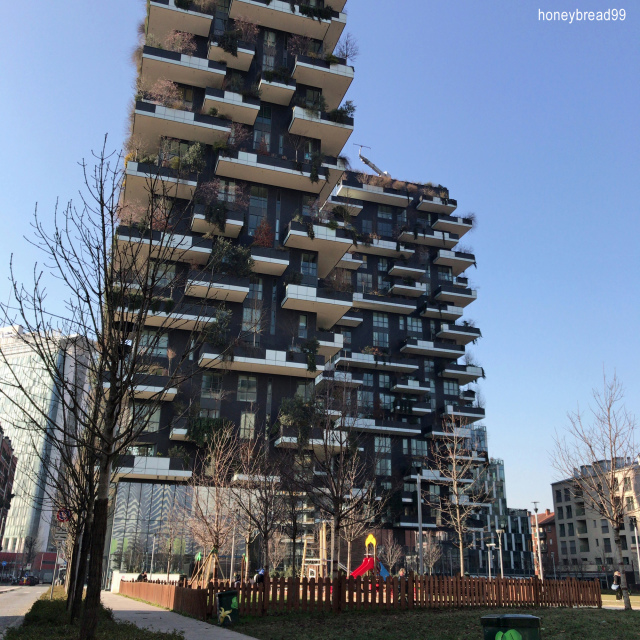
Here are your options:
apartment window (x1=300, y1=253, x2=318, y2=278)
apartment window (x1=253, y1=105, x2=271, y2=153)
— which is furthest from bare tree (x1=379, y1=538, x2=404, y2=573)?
apartment window (x1=253, y1=105, x2=271, y2=153)

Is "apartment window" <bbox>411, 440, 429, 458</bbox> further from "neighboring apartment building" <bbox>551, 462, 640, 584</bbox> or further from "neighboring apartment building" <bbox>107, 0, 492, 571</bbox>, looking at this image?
"neighboring apartment building" <bbox>551, 462, 640, 584</bbox>

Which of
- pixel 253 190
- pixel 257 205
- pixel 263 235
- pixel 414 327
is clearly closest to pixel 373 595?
pixel 263 235

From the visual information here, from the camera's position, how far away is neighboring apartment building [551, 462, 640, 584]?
8011 cm

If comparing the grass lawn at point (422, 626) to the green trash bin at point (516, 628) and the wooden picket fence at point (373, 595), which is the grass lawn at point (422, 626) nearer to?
the wooden picket fence at point (373, 595)

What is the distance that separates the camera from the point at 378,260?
268ft

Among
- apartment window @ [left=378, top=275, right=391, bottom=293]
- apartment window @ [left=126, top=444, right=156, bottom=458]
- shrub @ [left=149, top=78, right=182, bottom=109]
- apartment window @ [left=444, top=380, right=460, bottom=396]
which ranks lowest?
apartment window @ [left=126, top=444, right=156, bottom=458]

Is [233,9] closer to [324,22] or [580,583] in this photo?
[324,22]

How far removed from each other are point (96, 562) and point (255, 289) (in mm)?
41315

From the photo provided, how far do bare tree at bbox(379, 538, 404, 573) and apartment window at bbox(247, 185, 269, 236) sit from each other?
36999 millimetres

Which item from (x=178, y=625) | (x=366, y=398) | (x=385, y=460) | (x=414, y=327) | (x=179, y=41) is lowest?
(x=178, y=625)

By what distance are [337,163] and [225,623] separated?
42.4 m

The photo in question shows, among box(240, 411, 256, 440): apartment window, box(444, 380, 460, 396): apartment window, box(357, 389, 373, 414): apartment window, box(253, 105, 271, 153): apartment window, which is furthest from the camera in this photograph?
box(444, 380, 460, 396): apartment window

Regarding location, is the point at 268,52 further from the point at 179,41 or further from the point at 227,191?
the point at 227,191

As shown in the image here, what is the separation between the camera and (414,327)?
80000 mm
